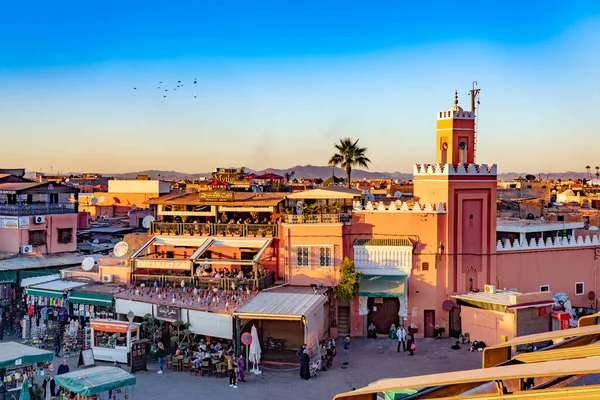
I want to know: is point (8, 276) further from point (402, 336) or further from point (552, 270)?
point (552, 270)

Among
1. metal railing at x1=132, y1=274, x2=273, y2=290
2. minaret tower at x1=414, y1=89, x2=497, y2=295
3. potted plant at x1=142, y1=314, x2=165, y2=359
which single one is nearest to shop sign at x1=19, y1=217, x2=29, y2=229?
metal railing at x1=132, y1=274, x2=273, y2=290

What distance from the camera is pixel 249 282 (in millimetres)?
24281

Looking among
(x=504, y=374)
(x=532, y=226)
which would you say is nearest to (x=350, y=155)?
(x=532, y=226)

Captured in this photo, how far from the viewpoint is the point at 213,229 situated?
27.6 meters

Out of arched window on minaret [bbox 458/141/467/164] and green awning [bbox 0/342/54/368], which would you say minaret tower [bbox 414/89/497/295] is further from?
green awning [bbox 0/342/54/368]

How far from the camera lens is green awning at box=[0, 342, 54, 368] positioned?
16594mm

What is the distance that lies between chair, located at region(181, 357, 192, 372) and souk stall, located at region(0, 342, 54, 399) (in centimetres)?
470

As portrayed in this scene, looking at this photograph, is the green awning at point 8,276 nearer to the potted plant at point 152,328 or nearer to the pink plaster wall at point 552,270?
the potted plant at point 152,328

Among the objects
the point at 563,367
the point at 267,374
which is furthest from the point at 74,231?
the point at 563,367

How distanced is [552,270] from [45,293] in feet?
72.9

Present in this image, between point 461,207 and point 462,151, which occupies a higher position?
point 462,151

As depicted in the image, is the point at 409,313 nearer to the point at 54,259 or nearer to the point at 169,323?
the point at 169,323

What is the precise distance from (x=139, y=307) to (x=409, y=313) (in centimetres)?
1078

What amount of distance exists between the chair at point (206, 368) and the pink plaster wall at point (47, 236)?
17029 mm
